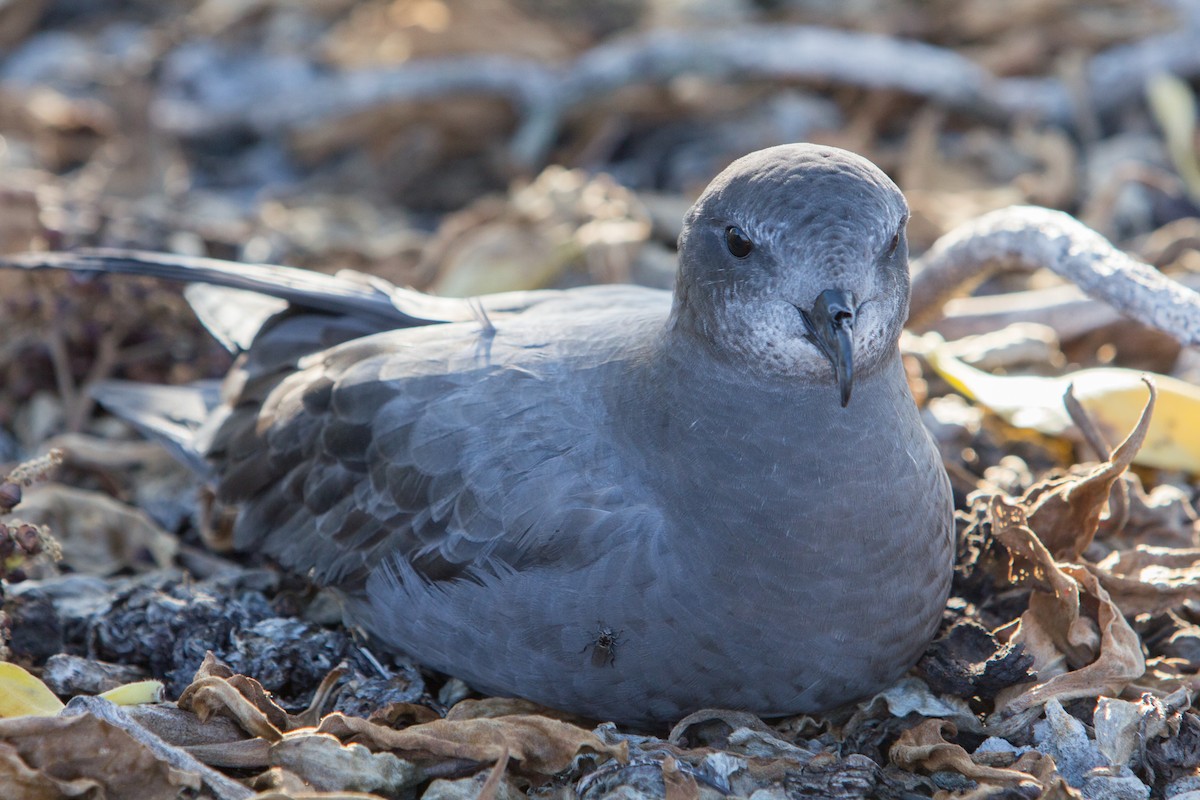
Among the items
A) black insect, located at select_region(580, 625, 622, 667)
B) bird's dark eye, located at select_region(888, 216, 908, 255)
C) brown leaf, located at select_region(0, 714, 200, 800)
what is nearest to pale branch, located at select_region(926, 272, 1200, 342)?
bird's dark eye, located at select_region(888, 216, 908, 255)

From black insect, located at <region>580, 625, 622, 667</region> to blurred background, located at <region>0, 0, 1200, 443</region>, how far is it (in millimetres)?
1812

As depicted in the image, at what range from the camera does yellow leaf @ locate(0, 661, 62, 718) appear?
8.60 feet

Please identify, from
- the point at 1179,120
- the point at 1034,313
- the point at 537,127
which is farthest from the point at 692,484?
the point at 1179,120

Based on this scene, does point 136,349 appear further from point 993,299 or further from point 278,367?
point 993,299

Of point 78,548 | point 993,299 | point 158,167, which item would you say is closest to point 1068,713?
point 993,299

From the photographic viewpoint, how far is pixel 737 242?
2.62m

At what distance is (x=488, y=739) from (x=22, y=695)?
3.22 ft

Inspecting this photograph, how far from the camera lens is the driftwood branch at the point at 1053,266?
3078mm

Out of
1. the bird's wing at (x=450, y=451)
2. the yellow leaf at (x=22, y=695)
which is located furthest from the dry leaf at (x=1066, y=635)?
the yellow leaf at (x=22, y=695)

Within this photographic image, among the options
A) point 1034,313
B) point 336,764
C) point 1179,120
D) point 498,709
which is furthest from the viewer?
point 1179,120

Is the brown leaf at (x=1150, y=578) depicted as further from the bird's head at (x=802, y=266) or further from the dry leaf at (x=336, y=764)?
the dry leaf at (x=336, y=764)

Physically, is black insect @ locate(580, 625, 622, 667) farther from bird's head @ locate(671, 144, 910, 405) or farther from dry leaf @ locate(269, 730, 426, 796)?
bird's head @ locate(671, 144, 910, 405)

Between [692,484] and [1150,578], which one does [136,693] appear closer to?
[692,484]

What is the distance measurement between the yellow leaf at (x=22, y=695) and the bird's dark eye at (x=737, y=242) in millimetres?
1708
